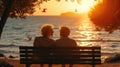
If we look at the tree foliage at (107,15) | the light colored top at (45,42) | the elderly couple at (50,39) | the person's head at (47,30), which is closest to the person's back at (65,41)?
the elderly couple at (50,39)

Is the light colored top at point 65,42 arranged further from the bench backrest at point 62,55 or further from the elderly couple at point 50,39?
the bench backrest at point 62,55

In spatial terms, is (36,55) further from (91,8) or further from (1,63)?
(91,8)

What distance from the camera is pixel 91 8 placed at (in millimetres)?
30797

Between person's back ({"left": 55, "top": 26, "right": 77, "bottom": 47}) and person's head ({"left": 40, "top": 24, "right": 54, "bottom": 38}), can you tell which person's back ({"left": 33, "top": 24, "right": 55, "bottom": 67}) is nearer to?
person's head ({"left": 40, "top": 24, "right": 54, "bottom": 38})

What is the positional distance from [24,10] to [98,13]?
11610 mm

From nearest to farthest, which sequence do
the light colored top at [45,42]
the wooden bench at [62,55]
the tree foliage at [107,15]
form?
the wooden bench at [62,55], the light colored top at [45,42], the tree foliage at [107,15]

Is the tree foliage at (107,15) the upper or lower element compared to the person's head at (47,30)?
lower

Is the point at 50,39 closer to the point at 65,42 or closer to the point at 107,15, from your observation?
the point at 65,42

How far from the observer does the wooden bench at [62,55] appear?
469 inches

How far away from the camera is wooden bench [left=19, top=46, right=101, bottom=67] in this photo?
1192cm

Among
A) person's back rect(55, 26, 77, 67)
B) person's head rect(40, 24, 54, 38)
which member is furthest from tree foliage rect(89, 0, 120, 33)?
person's head rect(40, 24, 54, 38)

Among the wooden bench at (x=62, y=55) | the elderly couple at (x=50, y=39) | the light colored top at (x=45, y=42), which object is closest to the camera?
the wooden bench at (x=62, y=55)

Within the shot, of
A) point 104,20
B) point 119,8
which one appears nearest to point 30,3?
point 119,8

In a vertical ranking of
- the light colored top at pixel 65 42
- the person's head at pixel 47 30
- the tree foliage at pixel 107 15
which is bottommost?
the tree foliage at pixel 107 15
